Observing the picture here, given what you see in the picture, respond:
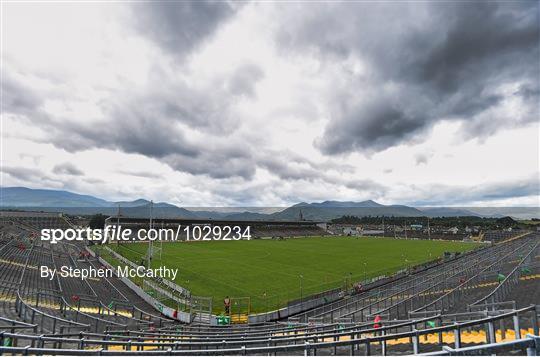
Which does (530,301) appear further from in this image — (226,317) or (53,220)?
(53,220)

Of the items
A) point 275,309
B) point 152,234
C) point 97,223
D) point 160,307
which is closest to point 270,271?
point 275,309

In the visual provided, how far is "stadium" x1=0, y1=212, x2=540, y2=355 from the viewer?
7.65m

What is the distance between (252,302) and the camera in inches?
1258

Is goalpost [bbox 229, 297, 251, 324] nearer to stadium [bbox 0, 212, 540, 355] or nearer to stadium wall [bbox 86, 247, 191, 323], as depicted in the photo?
stadium [bbox 0, 212, 540, 355]

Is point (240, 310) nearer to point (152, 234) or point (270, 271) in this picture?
point (270, 271)

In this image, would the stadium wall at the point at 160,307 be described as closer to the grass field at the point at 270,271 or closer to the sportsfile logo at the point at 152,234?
the grass field at the point at 270,271

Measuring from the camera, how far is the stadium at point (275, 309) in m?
7.65

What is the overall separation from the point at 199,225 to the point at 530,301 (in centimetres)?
9987

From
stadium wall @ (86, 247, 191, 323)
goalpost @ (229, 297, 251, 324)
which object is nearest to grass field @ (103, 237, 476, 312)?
goalpost @ (229, 297, 251, 324)

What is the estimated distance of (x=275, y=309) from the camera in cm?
2950

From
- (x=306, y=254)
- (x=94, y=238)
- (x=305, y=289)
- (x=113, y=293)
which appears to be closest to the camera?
(x=113, y=293)

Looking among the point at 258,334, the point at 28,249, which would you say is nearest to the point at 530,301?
the point at 258,334

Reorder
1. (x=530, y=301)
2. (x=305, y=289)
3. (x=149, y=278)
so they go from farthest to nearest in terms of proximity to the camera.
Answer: (x=149, y=278)
(x=305, y=289)
(x=530, y=301)

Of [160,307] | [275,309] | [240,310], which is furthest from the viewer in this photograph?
[160,307]
